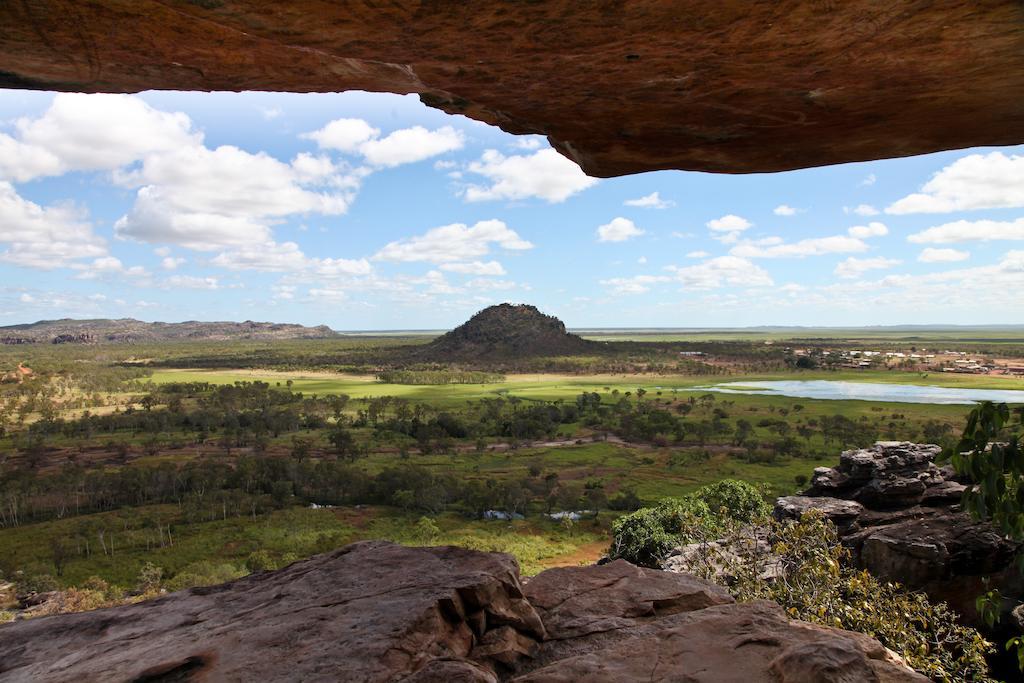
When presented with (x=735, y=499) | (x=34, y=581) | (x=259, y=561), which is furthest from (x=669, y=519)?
(x=34, y=581)

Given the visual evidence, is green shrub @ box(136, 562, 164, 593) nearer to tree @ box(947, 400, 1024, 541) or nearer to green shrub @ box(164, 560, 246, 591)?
green shrub @ box(164, 560, 246, 591)

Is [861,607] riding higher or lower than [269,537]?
higher

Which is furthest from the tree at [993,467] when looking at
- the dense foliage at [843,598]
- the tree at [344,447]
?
the tree at [344,447]

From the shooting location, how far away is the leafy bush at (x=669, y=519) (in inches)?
1356

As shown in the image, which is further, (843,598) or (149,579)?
(149,579)

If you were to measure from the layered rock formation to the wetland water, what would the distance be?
337 feet

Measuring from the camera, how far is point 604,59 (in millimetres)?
6223

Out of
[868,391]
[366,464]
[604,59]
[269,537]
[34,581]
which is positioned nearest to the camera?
[604,59]

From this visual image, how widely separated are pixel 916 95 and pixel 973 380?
571ft

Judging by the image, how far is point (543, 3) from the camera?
16.4 feet

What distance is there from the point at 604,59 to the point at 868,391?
156689 millimetres

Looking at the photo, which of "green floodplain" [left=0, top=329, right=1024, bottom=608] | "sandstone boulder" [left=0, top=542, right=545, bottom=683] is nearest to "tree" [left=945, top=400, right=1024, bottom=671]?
"sandstone boulder" [left=0, top=542, right=545, bottom=683]

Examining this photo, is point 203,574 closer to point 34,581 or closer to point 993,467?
point 34,581

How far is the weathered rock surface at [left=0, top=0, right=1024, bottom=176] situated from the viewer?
5176mm
